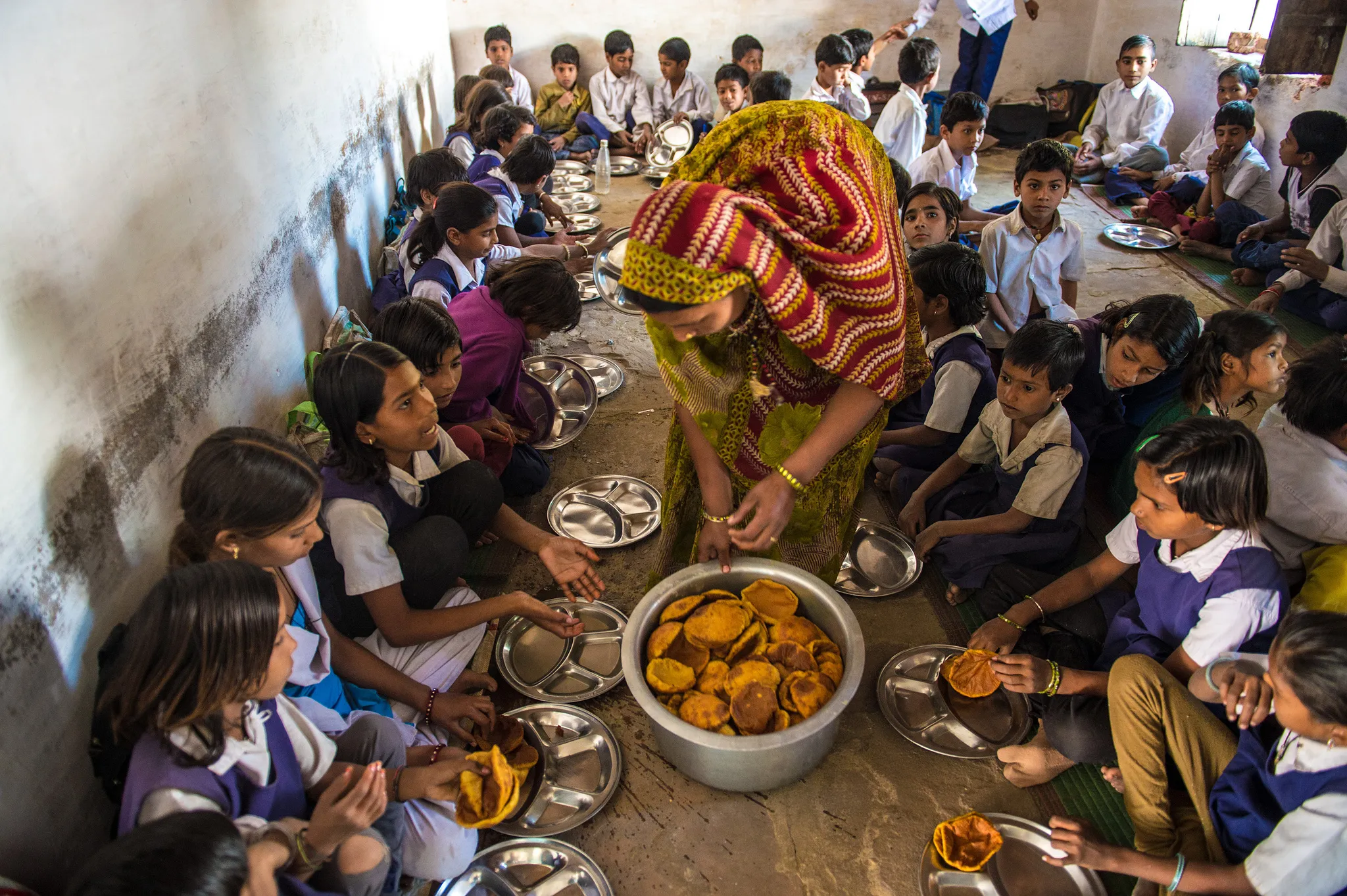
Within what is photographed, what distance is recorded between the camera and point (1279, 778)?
145 cm

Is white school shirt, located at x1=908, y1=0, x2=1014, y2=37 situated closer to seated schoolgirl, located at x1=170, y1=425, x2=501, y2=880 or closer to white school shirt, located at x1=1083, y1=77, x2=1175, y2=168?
white school shirt, located at x1=1083, y1=77, x2=1175, y2=168

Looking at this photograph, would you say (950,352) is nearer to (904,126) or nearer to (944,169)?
(944,169)

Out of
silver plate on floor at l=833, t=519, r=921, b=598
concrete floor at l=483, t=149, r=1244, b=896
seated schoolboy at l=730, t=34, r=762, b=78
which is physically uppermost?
seated schoolboy at l=730, t=34, r=762, b=78

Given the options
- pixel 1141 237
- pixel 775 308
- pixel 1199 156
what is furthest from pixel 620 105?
pixel 775 308

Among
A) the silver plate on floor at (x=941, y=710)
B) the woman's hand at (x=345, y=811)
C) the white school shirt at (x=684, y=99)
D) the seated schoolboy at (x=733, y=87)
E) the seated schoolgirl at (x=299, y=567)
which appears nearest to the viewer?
the woman's hand at (x=345, y=811)

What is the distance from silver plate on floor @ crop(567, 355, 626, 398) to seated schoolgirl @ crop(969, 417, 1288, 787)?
1970 mm

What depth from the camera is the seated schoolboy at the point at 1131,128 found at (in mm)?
6059

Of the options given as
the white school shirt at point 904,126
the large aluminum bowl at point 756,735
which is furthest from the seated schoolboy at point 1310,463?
the white school shirt at point 904,126

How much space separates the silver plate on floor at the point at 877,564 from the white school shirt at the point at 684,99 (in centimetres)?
571

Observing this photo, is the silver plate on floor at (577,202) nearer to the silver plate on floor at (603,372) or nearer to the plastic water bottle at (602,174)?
the plastic water bottle at (602,174)

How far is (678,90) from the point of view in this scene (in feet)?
24.6

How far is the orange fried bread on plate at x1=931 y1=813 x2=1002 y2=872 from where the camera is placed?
171 cm

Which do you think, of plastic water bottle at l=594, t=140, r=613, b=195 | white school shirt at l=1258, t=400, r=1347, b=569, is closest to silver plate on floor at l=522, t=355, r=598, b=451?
white school shirt at l=1258, t=400, r=1347, b=569

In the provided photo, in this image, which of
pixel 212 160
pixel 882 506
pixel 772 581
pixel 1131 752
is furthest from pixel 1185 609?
pixel 212 160
